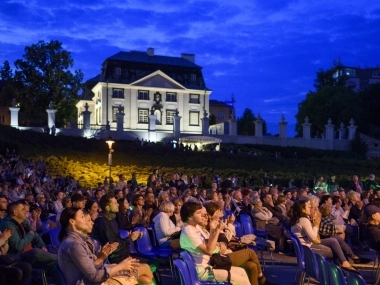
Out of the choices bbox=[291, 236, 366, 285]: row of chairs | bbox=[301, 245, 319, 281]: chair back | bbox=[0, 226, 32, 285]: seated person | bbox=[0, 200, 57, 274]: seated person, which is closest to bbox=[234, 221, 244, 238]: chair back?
bbox=[291, 236, 366, 285]: row of chairs

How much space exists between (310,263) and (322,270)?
0.82 m

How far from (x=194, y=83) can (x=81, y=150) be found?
34076 millimetres

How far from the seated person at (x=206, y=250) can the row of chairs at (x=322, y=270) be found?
755mm

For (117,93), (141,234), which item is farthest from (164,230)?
(117,93)

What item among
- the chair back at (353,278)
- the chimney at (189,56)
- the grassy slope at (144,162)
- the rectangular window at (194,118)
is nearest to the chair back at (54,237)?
the chair back at (353,278)

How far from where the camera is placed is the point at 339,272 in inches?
212

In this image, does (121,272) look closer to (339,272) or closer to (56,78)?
(339,272)

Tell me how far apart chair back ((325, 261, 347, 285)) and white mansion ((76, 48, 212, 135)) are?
54.6 metres

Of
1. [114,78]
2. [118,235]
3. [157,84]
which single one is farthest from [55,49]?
[118,235]

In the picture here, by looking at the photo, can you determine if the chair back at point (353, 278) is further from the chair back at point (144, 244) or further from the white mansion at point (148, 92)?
the white mansion at point (148, 92)

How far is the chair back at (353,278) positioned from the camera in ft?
16.4

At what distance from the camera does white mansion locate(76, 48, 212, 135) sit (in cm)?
6153

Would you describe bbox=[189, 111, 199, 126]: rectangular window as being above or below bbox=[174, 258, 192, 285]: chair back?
above

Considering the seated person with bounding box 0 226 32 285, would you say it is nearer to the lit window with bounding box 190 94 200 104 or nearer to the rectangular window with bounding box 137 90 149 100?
the rectangular window with bounding box 137 90 149 100
